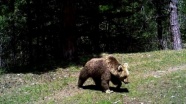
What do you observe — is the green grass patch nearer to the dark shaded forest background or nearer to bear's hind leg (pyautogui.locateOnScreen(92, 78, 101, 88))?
bear's hind leg (pyautogui.locateOnScreen(92, 78, 101, 88))

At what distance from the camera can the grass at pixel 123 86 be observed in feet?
34.6

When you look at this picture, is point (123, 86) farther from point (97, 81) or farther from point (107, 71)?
point (107, 71)

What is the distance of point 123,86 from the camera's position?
11930 mm

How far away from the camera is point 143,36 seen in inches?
1008

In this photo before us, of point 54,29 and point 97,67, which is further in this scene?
point 54,29

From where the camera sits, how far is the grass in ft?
34.6

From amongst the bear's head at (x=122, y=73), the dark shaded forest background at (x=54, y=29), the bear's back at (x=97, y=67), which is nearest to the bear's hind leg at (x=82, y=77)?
the bear's back at (x=97, y=67)

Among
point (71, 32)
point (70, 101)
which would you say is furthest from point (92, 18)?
point (70, 101)

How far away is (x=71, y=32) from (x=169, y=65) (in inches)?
173

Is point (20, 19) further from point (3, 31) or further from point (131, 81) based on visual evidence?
point (131, 81)

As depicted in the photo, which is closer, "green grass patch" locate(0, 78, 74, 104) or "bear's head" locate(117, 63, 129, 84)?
"bear's head" locate(117, 63, 129, 84)

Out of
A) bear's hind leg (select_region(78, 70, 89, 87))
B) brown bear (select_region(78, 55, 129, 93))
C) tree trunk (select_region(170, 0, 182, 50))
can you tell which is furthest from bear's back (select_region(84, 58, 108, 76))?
tree trunk (select_region(170, 0, 182, 50))

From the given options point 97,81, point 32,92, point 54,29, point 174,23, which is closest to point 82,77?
point 97,81

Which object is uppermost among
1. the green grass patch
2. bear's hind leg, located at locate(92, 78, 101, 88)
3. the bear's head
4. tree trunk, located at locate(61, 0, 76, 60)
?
tree trunk, located at locate(61, 0, 76, 60)
